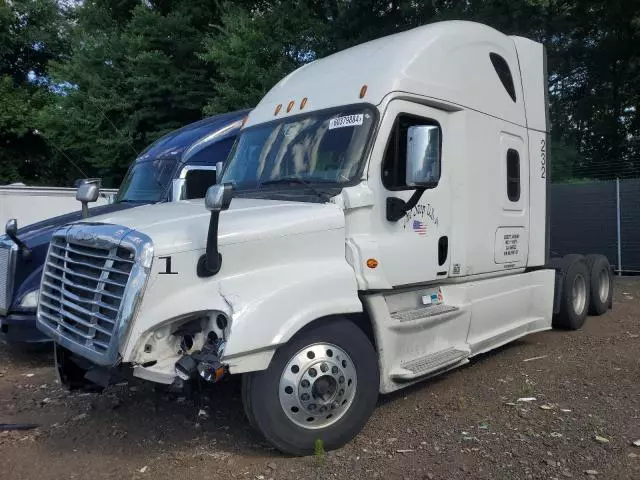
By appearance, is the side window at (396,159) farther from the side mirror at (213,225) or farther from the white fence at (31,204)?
the white fence at (31,204)

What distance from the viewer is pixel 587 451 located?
13.6 ft

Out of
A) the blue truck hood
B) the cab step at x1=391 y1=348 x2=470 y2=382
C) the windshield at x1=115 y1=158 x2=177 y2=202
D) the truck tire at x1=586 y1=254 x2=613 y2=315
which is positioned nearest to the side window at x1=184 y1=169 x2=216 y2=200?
the windshield at x1=115 y1=158 x2=177 y2=202

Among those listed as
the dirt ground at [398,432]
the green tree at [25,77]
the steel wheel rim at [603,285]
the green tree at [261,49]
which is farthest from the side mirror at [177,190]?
the green tree at [25,77]

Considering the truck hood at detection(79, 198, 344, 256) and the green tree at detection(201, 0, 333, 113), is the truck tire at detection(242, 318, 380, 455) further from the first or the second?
the green tree at detection(201, 0, 333, 113)

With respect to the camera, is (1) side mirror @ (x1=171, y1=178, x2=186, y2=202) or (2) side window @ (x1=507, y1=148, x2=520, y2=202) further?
(1) side mirror @ (x1=171, y1=178, x2=186, y2=202)

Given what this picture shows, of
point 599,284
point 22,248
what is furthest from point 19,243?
point 599,284

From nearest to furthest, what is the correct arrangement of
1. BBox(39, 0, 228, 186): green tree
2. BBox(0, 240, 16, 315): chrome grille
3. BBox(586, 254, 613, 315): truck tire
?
BBox(0, 240, 16, 315): chrome grille, BBox(586, 254, 613, 315): truck tire, BBox(39, 0, 228, 186): green tree

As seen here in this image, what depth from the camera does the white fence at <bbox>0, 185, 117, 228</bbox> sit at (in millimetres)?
12609

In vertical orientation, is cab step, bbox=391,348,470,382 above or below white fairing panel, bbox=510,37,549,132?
below

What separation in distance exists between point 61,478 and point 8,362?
12.6ft

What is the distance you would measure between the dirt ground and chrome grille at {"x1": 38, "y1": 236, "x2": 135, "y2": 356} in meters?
0.94

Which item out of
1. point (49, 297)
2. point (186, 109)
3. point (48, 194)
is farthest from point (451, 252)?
point (186, 109)

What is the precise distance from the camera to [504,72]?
21.1 ft

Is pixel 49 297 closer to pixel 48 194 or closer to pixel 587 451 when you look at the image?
pixel 587 451
